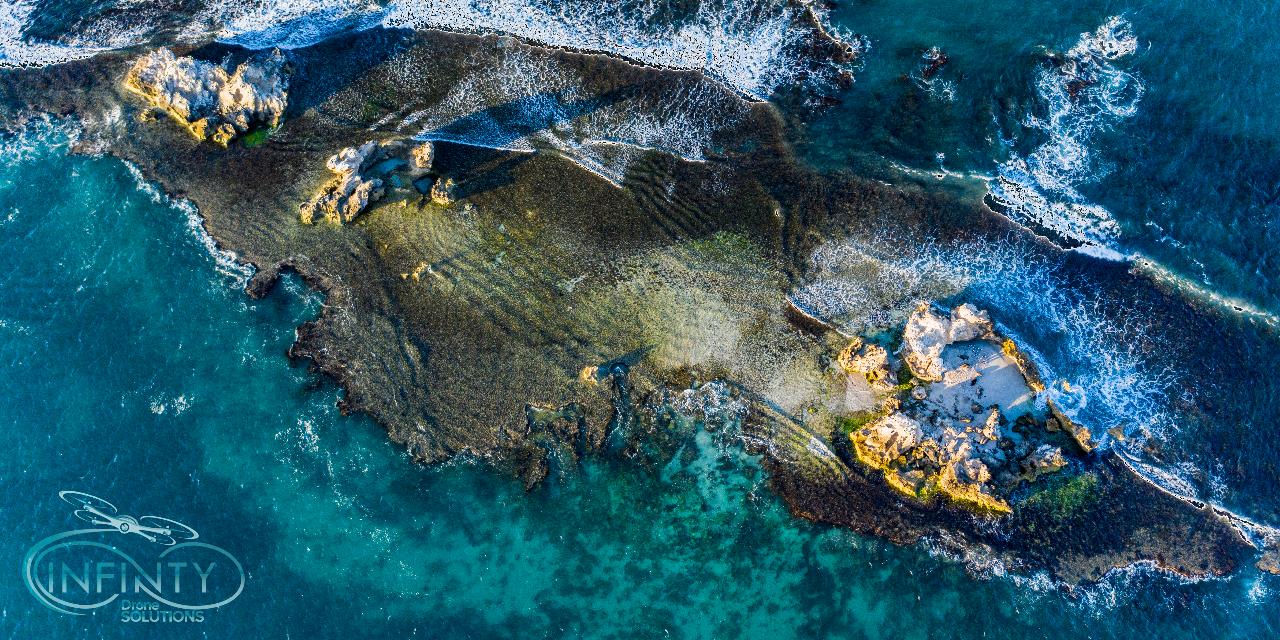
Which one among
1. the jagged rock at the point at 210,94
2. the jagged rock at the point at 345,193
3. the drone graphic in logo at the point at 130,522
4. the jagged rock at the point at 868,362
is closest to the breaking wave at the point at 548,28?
the jagged rock at the point at 210,94

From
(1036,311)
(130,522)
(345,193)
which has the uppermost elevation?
(345,193)

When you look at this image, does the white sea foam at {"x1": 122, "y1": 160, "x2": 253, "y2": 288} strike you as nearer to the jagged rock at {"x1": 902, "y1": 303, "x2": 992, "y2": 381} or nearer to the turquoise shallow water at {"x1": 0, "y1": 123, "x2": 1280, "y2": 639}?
the turquoise shallow water at {"x1": 0, "y1": 123, "x2": 1280, "y2": 639}

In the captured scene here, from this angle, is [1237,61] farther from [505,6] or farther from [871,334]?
[505,6]

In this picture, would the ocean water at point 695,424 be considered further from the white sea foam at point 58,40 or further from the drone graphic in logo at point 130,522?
the drone graphic in logo at point 130,522

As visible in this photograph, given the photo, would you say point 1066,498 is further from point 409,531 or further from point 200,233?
point 200,233

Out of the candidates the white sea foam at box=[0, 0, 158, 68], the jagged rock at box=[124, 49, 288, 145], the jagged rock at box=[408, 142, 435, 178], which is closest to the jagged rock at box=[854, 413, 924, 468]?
the jagged rock at box=[408, 142, 435, 178]

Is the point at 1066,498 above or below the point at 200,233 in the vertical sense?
below

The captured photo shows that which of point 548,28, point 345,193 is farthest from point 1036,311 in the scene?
point 345,193
